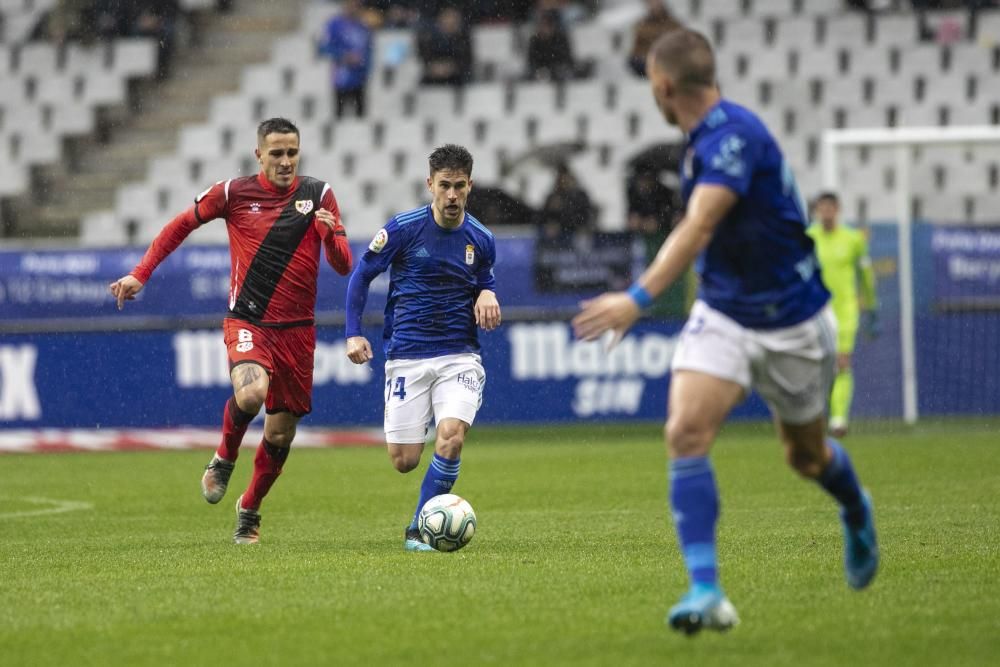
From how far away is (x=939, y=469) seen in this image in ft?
46.2

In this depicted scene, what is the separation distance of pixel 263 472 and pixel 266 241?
138 centimetres

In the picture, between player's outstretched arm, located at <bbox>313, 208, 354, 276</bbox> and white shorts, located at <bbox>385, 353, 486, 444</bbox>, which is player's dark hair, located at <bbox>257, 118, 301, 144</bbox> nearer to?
player's outstretched arm, located at <bbox>313, 208, 354, 276</bbox>

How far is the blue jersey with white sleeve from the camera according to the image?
9.77 meters

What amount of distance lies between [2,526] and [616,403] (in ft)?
30.6

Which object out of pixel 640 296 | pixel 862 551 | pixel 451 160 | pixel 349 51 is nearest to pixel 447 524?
pixel 451 160

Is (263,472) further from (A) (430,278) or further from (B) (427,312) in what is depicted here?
(A) (430,278)

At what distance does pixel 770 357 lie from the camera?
247 inches

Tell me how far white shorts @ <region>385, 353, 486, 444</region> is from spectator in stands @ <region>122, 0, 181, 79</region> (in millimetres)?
17588

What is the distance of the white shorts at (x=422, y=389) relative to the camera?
9.70 metres

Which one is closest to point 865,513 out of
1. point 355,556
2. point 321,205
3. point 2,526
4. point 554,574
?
point 554,574

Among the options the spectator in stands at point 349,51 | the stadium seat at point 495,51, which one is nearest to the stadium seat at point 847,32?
the stadium seat at point 495,51

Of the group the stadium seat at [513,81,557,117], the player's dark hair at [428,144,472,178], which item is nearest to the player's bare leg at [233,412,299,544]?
the player's dark hair at [428,144,472,178]

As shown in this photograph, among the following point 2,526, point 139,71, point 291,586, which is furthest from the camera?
point 139,71

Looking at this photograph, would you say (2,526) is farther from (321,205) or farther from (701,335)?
(701,335)
